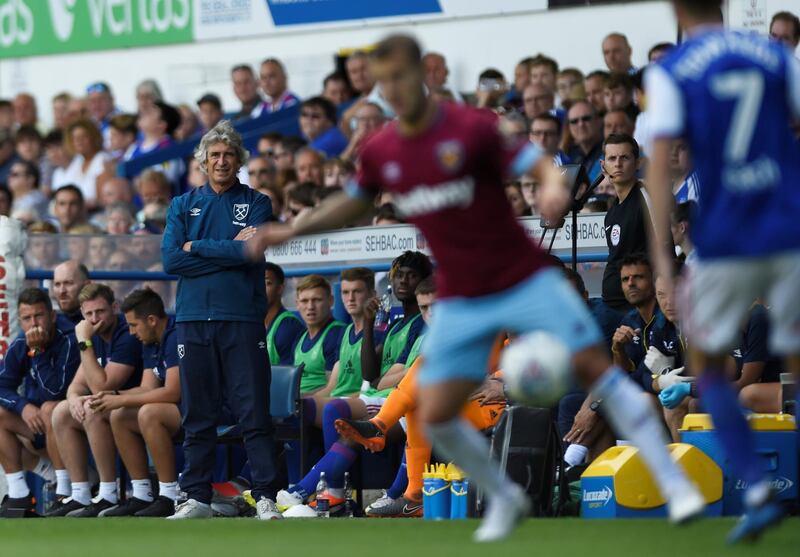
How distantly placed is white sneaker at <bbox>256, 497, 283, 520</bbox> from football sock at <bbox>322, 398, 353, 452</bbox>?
0.77m

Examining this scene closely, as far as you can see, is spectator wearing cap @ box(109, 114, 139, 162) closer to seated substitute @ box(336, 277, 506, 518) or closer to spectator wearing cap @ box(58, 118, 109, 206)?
spectator wearing cap @ box(58, 118, 109, 206)

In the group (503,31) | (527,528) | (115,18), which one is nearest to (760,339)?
(527,528)

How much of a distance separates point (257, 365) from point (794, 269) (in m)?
4.84

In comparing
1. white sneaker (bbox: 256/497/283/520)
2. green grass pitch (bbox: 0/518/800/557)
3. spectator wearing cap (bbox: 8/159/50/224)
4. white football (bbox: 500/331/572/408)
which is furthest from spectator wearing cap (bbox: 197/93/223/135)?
white football (bbox: 500/331/572/408)

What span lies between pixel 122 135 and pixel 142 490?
22.2 feet

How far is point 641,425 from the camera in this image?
242 inches

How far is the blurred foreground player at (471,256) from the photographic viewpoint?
6.19 meters

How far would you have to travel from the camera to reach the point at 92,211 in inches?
653

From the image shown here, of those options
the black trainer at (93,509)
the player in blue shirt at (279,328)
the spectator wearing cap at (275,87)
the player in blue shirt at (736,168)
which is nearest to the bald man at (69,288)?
the player in blue shirt at (279,328)

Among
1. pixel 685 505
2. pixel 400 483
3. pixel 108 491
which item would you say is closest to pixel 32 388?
pixel 108 491

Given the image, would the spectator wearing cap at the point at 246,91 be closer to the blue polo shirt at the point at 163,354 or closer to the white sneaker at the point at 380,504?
the blue polo shirt at the point at 163,354

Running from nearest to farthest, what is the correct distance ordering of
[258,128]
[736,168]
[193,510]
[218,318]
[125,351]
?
[736,168], [193,510], [218,318], [125,351], [258,128]

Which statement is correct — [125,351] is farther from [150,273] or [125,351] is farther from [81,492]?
[150,273]

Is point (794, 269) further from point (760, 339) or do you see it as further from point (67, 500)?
point (67, 500)
